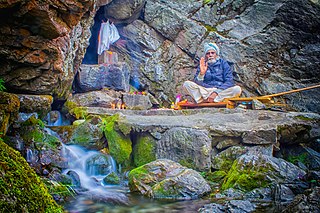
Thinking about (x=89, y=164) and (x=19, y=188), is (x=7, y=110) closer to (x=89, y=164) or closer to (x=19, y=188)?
(x=89, y=164)

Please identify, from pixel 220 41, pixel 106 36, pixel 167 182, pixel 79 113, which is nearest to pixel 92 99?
pixel 79 113

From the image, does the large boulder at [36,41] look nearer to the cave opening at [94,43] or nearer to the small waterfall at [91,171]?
the small waterfall at [91,171]

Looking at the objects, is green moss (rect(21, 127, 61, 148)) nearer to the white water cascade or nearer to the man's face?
the white water cascade

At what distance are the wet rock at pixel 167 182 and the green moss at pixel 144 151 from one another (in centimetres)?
112

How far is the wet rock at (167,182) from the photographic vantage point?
458 cm

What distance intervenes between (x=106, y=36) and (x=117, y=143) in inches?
274

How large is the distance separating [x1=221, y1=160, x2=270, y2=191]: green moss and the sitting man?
164 inches

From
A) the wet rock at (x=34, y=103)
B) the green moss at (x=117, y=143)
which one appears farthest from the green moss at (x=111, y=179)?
the wet rock at (x=34, y=103)

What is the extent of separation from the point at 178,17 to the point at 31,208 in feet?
39.6

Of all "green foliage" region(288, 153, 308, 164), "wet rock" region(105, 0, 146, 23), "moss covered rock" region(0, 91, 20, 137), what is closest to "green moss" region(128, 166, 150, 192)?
"moss covered rock" region(0, 91, 20, 137)

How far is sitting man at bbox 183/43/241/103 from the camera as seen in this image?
897cm

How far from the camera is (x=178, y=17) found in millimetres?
12758

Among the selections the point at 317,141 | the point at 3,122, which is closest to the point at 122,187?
the point at 3,122

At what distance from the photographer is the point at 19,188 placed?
1801mm
